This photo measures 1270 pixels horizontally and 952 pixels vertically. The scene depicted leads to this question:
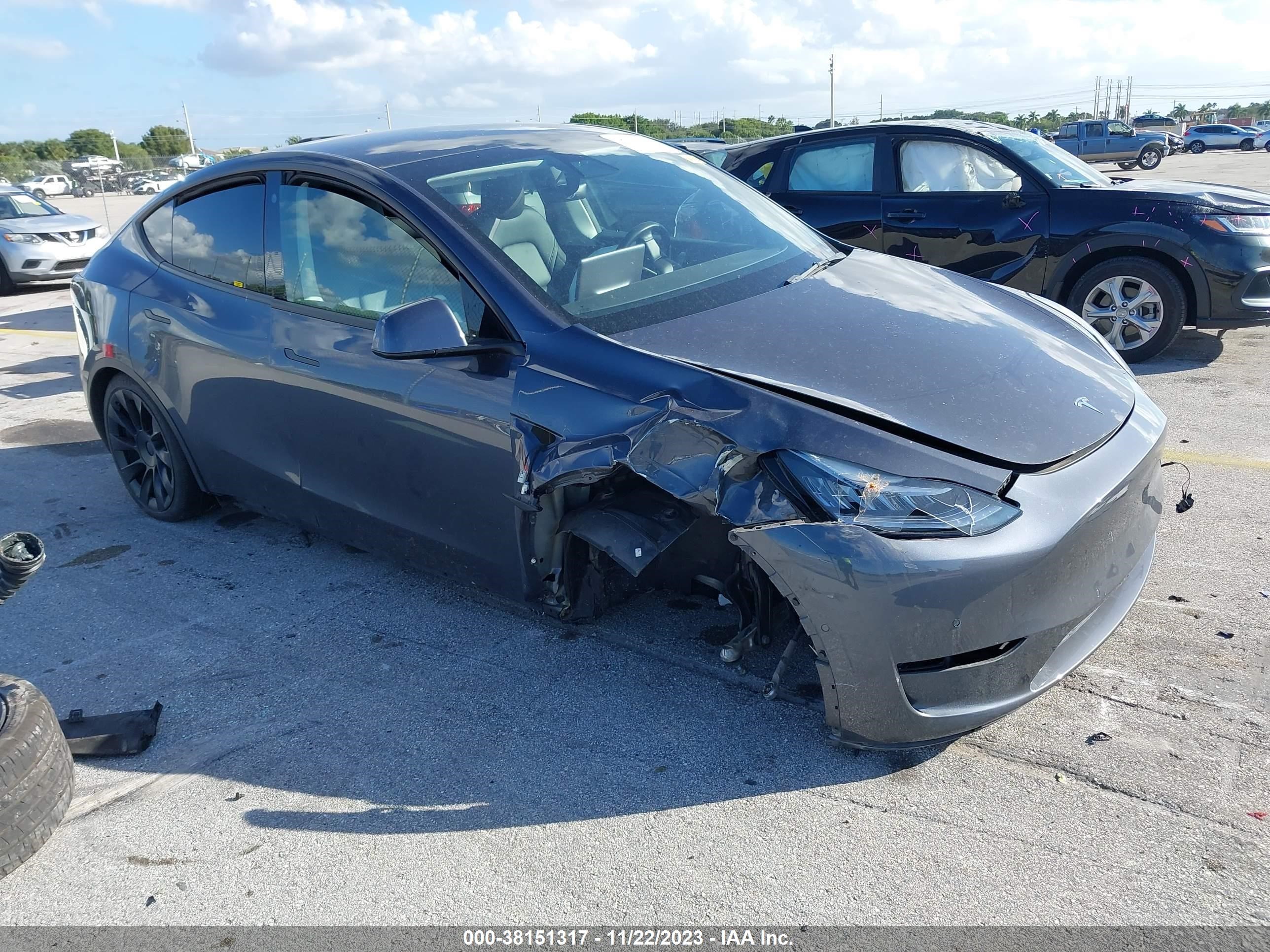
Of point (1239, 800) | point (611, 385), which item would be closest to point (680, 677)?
point (611, 385)

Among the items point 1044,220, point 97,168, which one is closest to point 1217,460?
point 1044,220

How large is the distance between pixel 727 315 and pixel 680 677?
1.18 metres

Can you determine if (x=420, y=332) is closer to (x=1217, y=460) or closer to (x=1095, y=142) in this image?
(x=1217, y=460)

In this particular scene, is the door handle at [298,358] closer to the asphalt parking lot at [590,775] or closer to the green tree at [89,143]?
the asphalt parking lot at [590,775]

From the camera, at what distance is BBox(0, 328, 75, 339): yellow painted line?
1031cm

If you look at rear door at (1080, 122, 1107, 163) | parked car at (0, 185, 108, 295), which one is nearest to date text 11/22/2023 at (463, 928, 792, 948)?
parked car at (0, 185, 108, 295)

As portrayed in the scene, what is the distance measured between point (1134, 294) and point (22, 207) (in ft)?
48.0

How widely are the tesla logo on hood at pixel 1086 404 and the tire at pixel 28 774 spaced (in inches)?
119

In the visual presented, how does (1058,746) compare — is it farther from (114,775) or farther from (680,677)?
(114,775)

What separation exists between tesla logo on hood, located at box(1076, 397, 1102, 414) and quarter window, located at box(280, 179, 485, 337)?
1843 millimetres

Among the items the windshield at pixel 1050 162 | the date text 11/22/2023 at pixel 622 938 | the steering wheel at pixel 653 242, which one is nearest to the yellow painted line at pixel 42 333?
the steering wheel at pixel 653 242

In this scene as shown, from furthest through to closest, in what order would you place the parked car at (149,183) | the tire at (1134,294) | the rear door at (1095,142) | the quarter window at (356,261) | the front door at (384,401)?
the rear door at (1095,142)
the parked car at (149,183)
the tire at (1134,294)
the quarter window at (356,261)
the front door at (384,401)

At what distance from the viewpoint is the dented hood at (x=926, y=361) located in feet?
8.95

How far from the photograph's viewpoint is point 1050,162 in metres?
7.32
